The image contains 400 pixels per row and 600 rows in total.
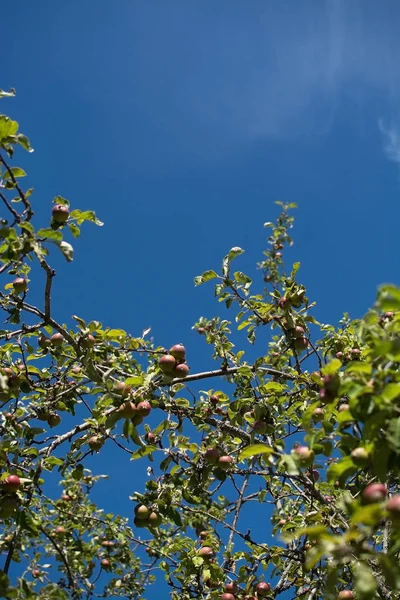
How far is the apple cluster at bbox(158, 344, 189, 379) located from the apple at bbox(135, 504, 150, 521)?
0.88 m

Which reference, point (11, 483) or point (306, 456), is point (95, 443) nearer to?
point (11, 483)

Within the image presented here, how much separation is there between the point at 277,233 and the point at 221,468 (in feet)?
12.1

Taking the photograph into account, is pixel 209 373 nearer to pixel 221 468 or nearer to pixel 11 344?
pixel 221 468

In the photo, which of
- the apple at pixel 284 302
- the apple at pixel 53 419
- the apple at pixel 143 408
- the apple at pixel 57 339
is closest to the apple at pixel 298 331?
the apple at pixel 284 302

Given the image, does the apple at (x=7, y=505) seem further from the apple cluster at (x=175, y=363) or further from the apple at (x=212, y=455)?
the apple at (x=212, y=455)

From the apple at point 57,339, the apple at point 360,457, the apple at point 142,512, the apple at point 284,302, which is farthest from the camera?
the apple at point 284,302

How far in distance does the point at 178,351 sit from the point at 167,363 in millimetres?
134

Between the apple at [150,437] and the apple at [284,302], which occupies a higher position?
the apple at [284,302]

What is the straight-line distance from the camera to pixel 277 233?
6.90 m

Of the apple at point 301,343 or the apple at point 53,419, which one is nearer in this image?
the apple at point 53,419

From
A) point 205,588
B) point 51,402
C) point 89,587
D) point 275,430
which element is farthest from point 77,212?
point 89,587

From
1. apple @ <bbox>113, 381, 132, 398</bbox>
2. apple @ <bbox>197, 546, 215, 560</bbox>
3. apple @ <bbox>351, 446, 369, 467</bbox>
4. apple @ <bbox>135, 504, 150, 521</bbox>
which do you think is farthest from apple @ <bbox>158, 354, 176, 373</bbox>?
apple @ <bbox>351, 446, 369, 467</bbox>

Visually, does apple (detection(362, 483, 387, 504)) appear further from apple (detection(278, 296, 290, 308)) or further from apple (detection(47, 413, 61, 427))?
apple (detection(47, 413, 61, 427))

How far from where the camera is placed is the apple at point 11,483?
3.19 meters
